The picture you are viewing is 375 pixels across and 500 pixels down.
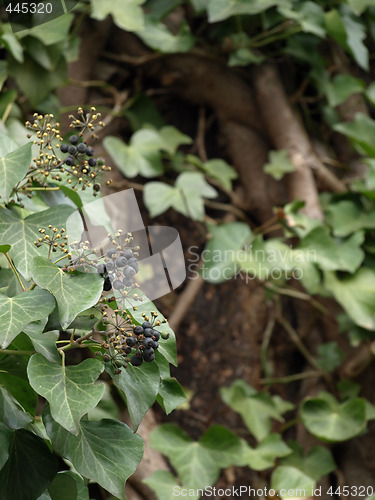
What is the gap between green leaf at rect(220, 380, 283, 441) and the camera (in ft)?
5.03

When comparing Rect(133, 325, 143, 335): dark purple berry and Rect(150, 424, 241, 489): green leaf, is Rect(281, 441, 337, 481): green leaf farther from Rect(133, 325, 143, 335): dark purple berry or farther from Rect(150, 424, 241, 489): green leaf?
Rect(133, 325, 143, 335): dark purple berry

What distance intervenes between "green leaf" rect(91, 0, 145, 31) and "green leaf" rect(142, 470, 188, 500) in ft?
3.48

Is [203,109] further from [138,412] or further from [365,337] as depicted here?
[138,412]

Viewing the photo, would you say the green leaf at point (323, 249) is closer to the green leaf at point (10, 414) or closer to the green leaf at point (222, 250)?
the green leaf at point (222, 250)

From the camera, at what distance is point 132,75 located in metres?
1.70

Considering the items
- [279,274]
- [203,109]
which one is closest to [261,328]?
[279,274]

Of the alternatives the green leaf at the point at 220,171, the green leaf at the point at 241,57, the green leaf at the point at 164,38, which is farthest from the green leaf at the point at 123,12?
the green leaf at the point at 220,171

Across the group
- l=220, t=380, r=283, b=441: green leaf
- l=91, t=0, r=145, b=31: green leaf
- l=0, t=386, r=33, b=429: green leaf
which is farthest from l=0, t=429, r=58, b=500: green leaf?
l=91, t=0, r=145, b=31: green leaf

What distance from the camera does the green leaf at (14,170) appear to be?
0.65m

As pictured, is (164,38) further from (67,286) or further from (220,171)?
(67,286)

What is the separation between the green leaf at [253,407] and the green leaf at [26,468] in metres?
0.98

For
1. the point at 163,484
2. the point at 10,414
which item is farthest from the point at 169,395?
the point at 163,484

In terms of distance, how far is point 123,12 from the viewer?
1.40 meters

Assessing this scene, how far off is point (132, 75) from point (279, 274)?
0.73 m
